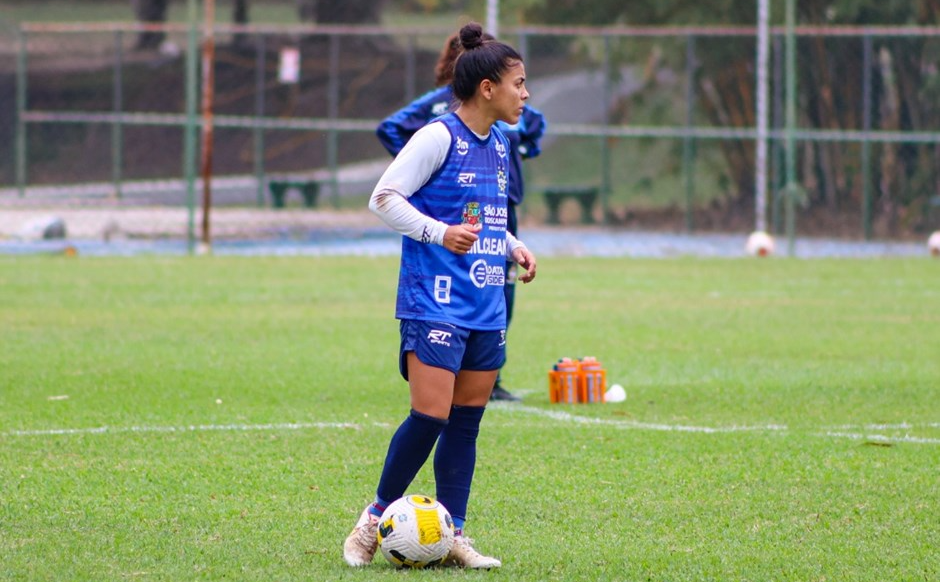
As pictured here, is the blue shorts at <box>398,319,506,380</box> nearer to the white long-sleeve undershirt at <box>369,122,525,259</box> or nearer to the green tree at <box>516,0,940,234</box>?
the white long-sleeve undershirt at <box>369,122,525,259</box>

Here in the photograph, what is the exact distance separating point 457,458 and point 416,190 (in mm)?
975

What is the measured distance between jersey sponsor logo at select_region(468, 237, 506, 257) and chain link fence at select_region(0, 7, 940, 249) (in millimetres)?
15175

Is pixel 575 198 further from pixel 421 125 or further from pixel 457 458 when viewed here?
pixel 457 458

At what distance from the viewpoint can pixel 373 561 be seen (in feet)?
17.8

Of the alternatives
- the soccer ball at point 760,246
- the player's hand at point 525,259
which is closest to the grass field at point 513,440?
the player's hand at point 525,259

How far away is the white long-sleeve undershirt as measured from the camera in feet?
17.0

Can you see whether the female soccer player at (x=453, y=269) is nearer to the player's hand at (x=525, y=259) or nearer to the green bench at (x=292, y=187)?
the player's hand at (x=525, y=259)

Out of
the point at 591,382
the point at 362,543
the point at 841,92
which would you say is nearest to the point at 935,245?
the point at 841,92

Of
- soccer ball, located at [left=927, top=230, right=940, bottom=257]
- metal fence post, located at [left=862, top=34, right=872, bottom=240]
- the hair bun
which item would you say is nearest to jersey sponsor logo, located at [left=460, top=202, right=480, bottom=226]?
the hair bun

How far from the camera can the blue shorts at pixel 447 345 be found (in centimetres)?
521

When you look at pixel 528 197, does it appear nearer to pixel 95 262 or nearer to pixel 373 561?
pixel 95 262

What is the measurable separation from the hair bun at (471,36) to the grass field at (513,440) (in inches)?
72.1

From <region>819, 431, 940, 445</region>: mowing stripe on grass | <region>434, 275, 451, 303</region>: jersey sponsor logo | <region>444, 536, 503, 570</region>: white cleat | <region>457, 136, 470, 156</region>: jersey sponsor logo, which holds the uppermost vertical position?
<region>457, 136, 470, 156</region>: jersey sponsor logo

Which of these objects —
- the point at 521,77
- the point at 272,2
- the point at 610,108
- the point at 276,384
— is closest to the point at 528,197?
the point at 610,108
